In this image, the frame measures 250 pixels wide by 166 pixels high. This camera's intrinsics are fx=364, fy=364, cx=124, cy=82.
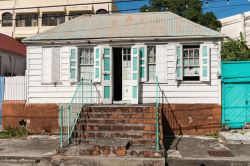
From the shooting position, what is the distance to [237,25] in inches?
1351

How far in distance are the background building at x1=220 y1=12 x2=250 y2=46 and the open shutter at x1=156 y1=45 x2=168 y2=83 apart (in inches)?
756

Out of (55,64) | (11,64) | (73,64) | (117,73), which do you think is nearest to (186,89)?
(117,73)

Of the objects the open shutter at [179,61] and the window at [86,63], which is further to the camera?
the window at [86,63]

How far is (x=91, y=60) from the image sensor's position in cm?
1580

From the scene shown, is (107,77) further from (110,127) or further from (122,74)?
(110,127)

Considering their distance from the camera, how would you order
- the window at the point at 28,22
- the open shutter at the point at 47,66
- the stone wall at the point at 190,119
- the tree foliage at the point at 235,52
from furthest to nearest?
the window at the point at 28,22 < the tree foliage at the point at 235,52 < the open shutter at the point at 47,66 < the stone wall at the point at 190,119

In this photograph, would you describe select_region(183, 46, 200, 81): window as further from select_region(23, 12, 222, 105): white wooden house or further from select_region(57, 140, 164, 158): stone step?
select_region(57, 140, 164, 158): stone step

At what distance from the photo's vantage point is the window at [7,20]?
50294 mm

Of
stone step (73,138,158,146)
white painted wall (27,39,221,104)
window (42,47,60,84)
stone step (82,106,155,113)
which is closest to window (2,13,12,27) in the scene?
white painted wall (27,39,221,104)

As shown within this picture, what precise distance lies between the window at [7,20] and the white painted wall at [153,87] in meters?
36.9

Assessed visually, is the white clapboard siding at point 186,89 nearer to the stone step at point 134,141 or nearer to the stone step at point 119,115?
the stone step at point 119,115

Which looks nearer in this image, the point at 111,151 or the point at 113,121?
the point at 111,151

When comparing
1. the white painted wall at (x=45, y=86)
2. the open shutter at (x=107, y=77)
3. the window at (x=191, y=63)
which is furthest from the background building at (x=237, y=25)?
the white painted wall at (x=45, y=86)

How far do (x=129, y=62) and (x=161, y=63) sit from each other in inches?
59.8
